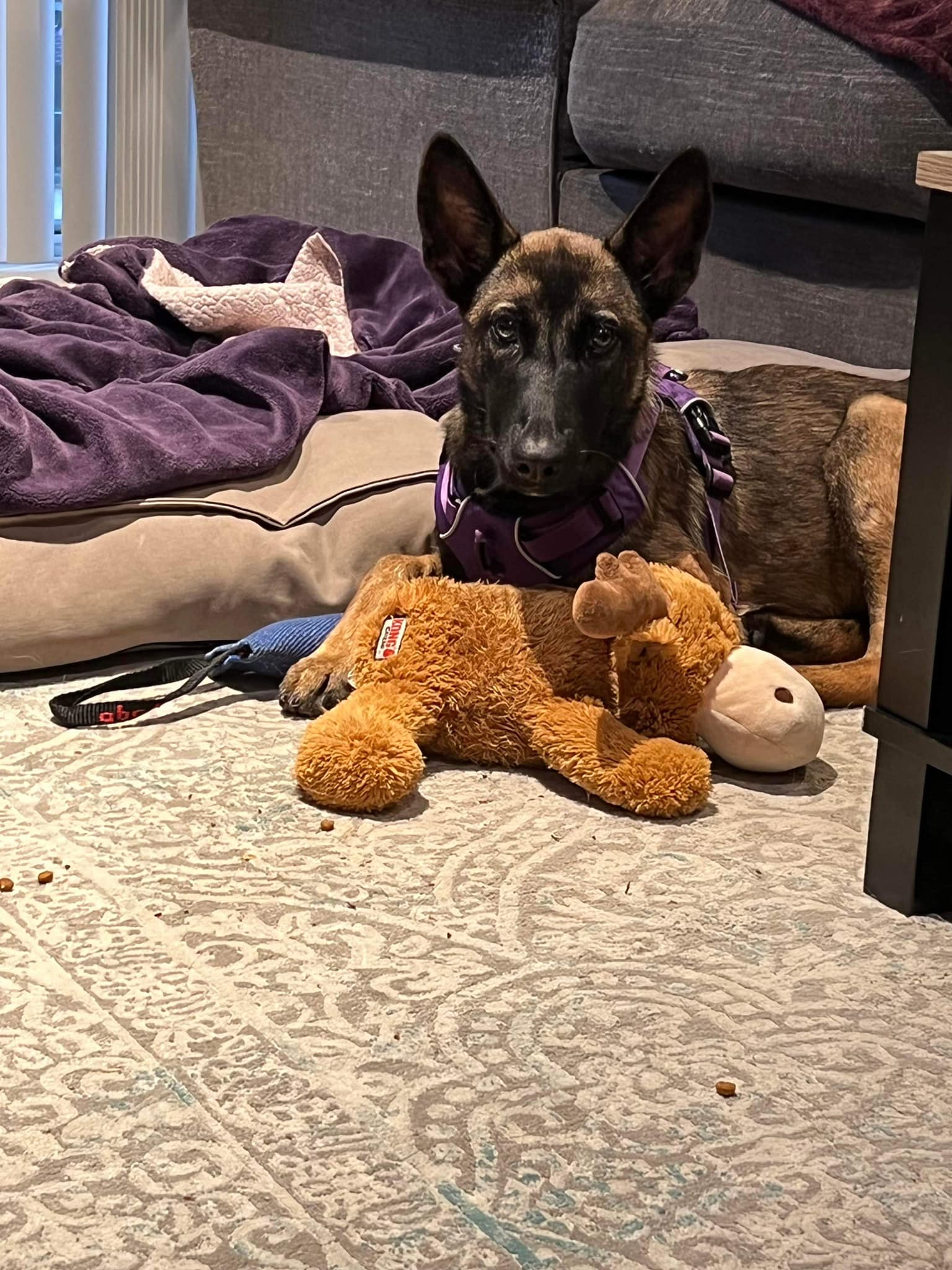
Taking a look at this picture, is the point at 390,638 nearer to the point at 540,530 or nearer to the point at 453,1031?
the point at 540,530

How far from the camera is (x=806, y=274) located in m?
3.67

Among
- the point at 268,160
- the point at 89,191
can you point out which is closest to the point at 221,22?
the point at 268,160

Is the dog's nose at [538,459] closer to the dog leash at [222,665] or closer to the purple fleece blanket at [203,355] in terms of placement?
the dog leash at [222,665]

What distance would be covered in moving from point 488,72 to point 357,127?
25.3 inches

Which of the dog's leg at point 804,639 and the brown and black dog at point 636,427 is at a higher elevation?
the brown and black dog at point 636,427

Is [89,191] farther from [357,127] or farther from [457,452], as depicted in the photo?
[457,452]

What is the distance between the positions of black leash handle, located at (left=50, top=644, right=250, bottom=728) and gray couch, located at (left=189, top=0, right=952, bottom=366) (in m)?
1.81

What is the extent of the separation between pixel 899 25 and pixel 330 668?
6.26ft

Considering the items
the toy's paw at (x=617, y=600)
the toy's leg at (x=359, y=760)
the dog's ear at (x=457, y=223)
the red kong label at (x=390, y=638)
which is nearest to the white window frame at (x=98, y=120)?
the dog's ear at (x=457, y=223)

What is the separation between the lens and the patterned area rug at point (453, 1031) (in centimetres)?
131

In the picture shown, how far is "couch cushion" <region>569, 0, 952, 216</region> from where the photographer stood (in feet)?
10.5

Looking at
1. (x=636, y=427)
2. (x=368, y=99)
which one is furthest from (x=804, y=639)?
(x=368, y=99)

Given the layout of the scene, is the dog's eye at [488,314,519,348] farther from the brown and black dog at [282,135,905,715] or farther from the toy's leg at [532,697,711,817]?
the toy's leg at [532,697,711,817]

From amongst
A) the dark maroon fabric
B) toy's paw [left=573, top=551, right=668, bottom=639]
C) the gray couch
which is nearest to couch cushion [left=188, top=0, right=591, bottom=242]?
the gray couch
